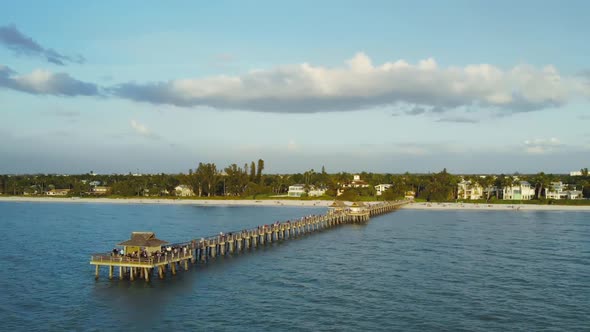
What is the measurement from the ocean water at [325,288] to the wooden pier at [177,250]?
1.44 metres

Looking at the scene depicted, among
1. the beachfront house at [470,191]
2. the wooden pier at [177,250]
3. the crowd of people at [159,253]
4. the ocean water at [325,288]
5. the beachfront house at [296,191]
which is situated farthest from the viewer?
the beachfront house at [296,191]

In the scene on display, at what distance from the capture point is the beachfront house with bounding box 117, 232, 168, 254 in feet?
141

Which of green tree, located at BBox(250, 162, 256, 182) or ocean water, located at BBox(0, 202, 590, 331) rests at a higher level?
green tree, located at BBox(250, 162, 256, 182)

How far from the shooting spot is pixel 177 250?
45.5m

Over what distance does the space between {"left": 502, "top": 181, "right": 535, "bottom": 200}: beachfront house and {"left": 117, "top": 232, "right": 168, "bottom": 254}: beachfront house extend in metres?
127

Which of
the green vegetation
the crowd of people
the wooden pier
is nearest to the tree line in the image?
the green vegetation

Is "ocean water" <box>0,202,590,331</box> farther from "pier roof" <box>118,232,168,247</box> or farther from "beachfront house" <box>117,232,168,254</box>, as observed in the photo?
"pier roof" <box>118,232,168,247</box>

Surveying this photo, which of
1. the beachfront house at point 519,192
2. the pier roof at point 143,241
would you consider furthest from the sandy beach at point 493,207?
the pier roof at point 143,241

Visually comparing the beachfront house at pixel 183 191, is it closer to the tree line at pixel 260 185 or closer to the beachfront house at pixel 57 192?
the tree line at pixel 260 185

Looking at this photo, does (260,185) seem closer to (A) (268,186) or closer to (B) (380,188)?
(A) (268,186)

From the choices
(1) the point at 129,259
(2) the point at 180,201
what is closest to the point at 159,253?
(1) the point at 129,259

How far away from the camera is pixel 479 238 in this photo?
69.4 metres

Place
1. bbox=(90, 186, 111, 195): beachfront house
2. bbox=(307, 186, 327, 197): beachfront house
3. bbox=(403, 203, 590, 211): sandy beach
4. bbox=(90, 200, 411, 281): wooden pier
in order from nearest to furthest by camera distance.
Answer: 1. bbox=(90, 200, 411, 281): wooden pier
2. bbox=(403, 203, 590, 211): sandy beach
3. bbox=(307, 186, 327, 197): beachfront house
4. bbox=(90, 186, 111, 195): beachfront house

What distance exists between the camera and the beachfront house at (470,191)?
511ft
